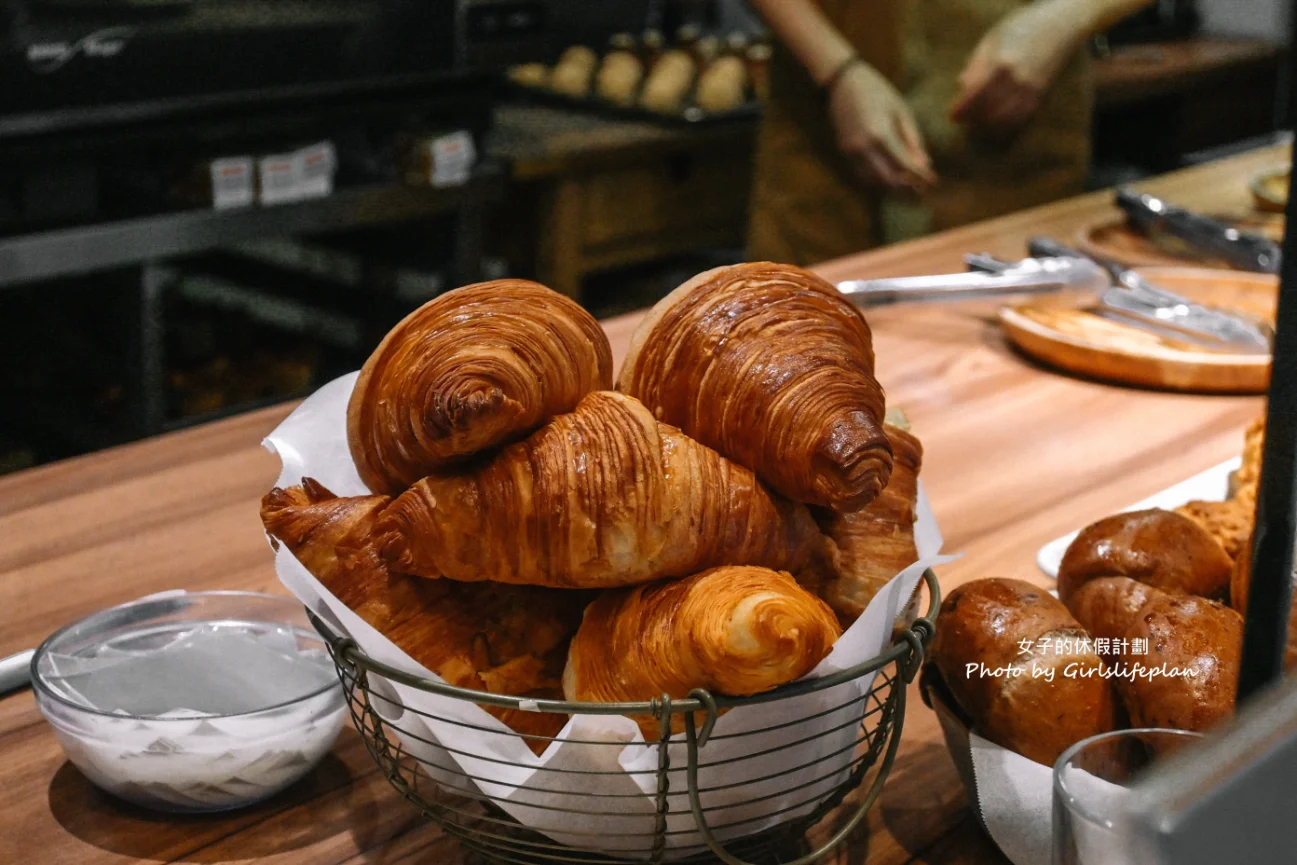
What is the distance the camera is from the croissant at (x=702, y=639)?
0.47 m

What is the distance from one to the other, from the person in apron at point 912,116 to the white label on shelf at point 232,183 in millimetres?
875

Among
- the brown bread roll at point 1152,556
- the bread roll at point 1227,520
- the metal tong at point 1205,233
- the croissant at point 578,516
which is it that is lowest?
the metal tong at point 1205,233

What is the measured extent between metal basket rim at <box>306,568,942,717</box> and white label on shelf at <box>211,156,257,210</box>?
5.64 feet

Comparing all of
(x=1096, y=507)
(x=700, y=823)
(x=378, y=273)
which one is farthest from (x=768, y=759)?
(x=378, y=273)

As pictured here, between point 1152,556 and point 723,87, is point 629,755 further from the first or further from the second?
point 723,87

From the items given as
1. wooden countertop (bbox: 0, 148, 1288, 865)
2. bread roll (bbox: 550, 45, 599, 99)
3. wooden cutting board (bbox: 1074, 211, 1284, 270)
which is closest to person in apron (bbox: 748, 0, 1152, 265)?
wooden cutting board (bbox: 1074, 211, 1284, 270)

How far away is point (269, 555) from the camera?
88 cm

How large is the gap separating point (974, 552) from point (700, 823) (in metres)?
0.45

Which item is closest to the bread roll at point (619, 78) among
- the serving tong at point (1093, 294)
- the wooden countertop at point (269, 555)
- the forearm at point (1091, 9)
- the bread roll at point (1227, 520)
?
the forearm at point (1091, 9)

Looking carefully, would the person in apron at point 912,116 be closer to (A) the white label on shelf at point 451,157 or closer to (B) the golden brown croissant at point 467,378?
(A) the white label on shelf at point 451,157

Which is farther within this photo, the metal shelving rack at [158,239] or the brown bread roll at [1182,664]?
the metal shelving rack at [158,239]

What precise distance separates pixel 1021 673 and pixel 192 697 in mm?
386

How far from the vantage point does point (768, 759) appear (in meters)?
0.52

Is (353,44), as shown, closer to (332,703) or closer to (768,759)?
(332,703)
